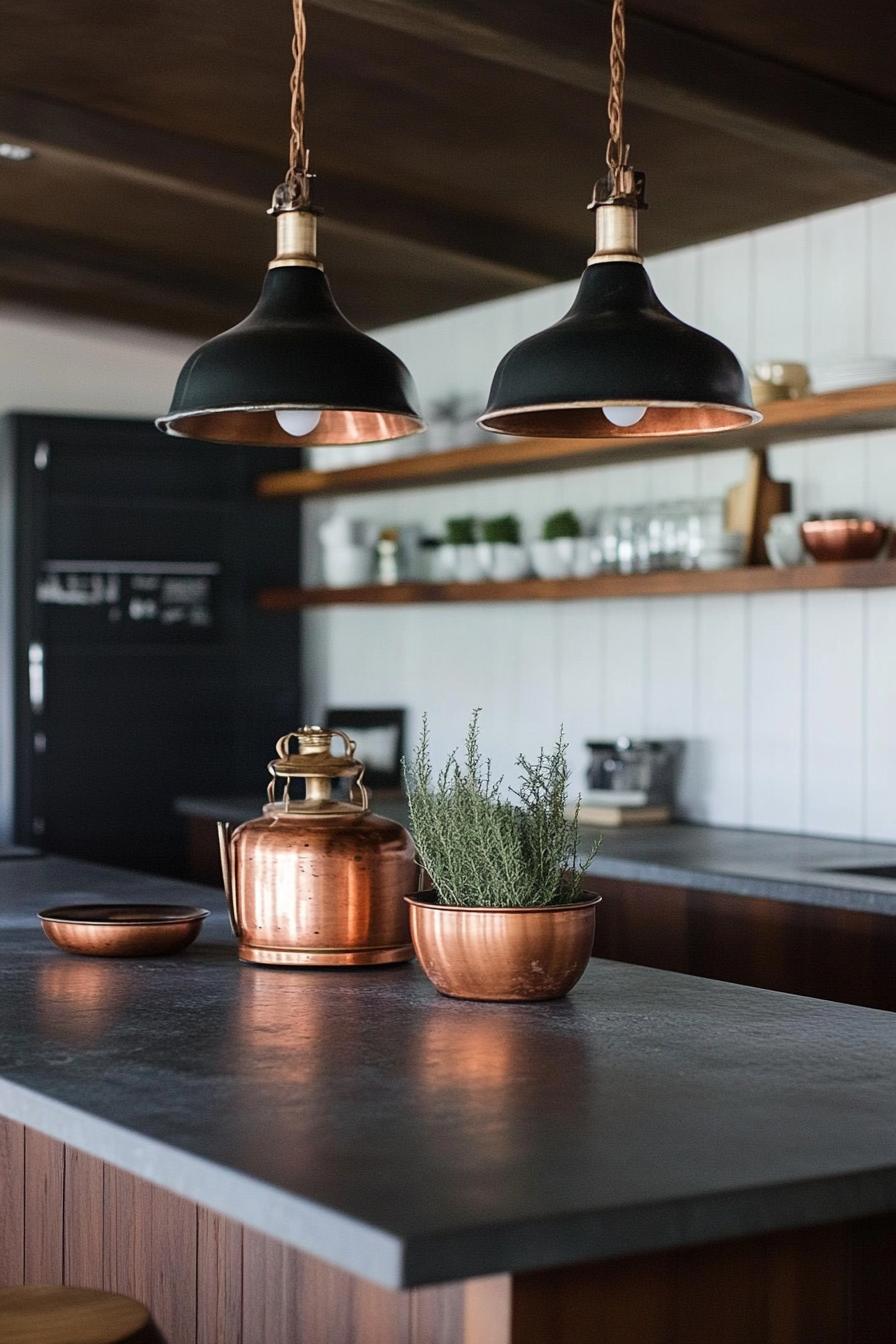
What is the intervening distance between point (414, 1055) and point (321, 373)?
1.00 m

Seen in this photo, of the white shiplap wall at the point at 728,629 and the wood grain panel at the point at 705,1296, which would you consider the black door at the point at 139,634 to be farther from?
the wood grain panel at the point at 705,1296

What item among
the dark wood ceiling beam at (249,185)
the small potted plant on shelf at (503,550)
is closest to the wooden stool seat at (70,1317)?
the dark wood ceiling beam at (249,185)

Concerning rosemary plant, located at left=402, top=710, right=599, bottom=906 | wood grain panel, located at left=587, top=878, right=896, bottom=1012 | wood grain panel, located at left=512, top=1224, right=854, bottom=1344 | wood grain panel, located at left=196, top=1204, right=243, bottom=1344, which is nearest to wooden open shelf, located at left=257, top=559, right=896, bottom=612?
wood grain panel, located at left=587, top=878, right=896, bottom=1012

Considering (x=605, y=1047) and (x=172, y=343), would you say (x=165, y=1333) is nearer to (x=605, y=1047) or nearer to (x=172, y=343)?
(x=605, y=1047)

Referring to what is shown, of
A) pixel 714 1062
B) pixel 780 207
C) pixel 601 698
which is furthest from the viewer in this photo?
pixel 601 698

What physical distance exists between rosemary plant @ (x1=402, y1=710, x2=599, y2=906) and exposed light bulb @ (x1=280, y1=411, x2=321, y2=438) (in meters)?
0.75

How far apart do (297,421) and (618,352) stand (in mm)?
636

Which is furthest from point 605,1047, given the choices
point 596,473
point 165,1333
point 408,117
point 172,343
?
point 172,343

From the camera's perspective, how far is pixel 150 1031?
1.86 meters

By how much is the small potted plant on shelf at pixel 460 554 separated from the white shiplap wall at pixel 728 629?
0.17 m

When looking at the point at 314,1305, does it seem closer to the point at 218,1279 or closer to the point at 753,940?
the point at 218,1279

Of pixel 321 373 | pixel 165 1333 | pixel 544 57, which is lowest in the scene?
pixel 165 1333

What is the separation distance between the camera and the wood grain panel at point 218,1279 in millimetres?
1842

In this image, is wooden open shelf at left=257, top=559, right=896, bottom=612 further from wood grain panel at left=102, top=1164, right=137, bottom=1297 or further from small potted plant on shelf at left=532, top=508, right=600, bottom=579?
wood grain panel at left=102, top=1164, right=137, bottom=1297
